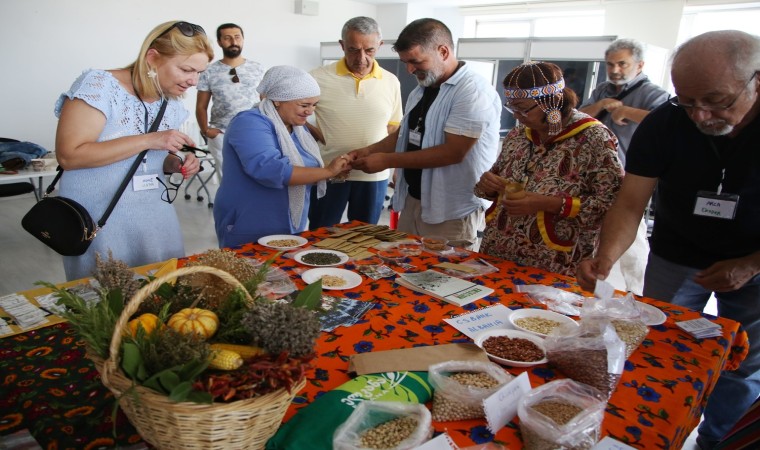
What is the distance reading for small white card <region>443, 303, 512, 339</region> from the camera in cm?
132

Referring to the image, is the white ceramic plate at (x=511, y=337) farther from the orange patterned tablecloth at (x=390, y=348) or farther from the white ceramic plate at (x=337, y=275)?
the white ceramic plate at (x=337, y=275)

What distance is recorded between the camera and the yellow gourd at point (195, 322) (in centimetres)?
86

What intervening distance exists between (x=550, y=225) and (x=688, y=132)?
0.54m

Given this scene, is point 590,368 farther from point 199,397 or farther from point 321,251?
point 321,251

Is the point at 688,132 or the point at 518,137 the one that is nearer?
the point at 688,132

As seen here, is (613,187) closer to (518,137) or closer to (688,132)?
(688,132)

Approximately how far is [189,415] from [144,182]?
4.31 feet

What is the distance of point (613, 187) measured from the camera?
1.78 meters

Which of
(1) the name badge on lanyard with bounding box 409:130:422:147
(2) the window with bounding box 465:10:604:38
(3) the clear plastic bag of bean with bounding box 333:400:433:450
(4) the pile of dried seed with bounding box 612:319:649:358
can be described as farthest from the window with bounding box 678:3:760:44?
(3) the clear plastic bag of bean with bounding box 333:400:433:450

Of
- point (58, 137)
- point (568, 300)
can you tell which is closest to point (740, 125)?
point (568, 300)

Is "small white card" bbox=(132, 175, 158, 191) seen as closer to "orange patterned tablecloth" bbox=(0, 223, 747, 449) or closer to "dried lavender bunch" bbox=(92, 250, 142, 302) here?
"orange patterned tablecloth" bbox=(0, 223, 747, 449)

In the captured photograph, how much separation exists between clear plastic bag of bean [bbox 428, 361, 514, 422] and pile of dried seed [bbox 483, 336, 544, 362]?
139 millimetres

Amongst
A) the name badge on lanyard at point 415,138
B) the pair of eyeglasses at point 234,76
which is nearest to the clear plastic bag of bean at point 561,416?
the name badge on lanyard at point 415,138

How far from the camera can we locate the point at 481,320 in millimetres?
1379
